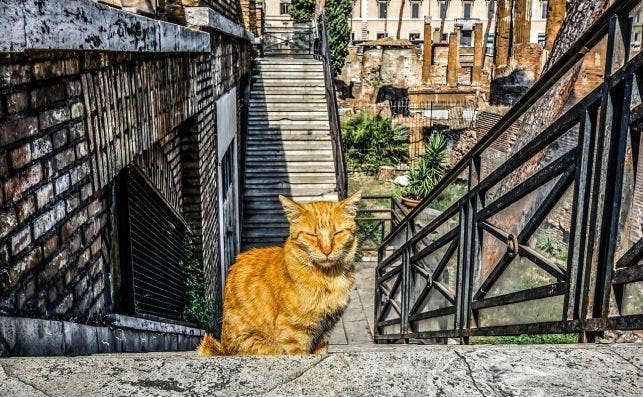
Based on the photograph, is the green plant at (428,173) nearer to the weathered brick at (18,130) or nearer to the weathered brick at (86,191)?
the weathered brick at (86,191)

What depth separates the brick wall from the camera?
1.86 meters

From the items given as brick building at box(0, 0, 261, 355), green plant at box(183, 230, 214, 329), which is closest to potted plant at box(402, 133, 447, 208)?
green plant at box(183, 230, 214, 329)

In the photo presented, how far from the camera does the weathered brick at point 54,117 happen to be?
2092 millimetres

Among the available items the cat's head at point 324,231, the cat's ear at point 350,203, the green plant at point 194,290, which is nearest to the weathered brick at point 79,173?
the cat's head at point 324,231

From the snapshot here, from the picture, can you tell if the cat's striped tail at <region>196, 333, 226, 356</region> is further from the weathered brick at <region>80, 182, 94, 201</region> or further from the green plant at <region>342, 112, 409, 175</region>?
the green plant at <region>342, 112, 409, 175</region>

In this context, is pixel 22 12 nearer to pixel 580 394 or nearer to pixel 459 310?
pixel 580 394

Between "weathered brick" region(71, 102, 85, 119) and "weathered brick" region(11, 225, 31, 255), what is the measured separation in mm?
598

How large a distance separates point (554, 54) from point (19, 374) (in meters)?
6.79

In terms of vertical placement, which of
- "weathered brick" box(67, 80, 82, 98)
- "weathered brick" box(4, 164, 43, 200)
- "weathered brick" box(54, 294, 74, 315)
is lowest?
"weathered brick" box(54, 294, 74, 315)

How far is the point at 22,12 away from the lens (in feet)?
5.44

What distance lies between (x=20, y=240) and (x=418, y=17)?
5224 cm

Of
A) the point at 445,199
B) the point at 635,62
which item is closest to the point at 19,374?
the point at 635,62

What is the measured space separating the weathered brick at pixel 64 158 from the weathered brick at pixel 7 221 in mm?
387

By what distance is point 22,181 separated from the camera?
6.35 feet
